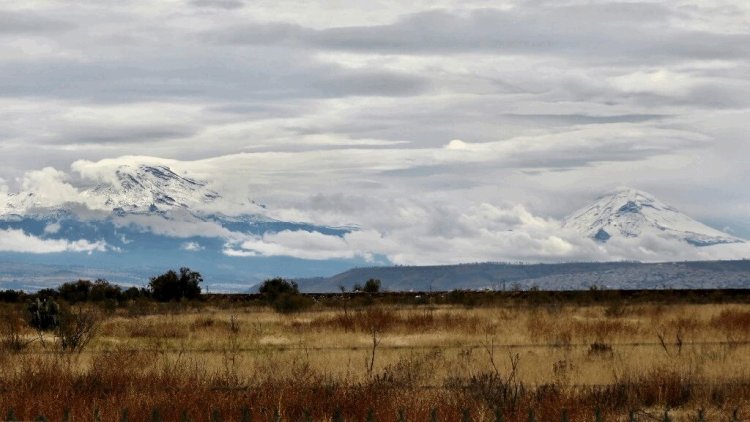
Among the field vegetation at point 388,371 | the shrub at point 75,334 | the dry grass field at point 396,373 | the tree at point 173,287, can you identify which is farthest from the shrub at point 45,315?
the tree at point 173,287

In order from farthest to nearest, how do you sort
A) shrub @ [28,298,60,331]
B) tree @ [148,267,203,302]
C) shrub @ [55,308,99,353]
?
1. tree @ [148,267,203,302]
2. shrub @ [28,298,60,331]
3. shrub @ [55,308,99,353]

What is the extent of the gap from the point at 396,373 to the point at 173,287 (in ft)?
207

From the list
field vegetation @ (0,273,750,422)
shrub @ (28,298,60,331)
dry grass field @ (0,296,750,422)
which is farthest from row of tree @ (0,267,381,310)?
dry grass field @ (0,296,750,422)

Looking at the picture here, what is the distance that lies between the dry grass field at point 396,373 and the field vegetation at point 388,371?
0.05 metres

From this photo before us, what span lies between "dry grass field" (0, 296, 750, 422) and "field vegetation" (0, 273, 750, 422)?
0.05m

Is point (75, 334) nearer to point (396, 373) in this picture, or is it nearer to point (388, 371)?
point (396, 373)

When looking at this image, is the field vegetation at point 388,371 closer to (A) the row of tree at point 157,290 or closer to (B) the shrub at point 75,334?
(B) the shrub at point 75,334

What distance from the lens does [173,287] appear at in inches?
3140

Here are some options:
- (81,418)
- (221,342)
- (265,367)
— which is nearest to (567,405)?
(81,418)

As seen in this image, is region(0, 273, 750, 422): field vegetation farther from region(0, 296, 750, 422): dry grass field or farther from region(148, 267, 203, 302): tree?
region(148, 267, 203, 302): tree

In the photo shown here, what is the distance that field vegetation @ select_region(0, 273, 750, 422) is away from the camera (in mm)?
13125

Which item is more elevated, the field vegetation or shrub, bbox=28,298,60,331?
shrub, bbox=28,298,60,331

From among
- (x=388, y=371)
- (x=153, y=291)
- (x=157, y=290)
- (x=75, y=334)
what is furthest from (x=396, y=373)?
(x=153, y=291)

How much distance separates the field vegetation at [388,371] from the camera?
13.1 m
